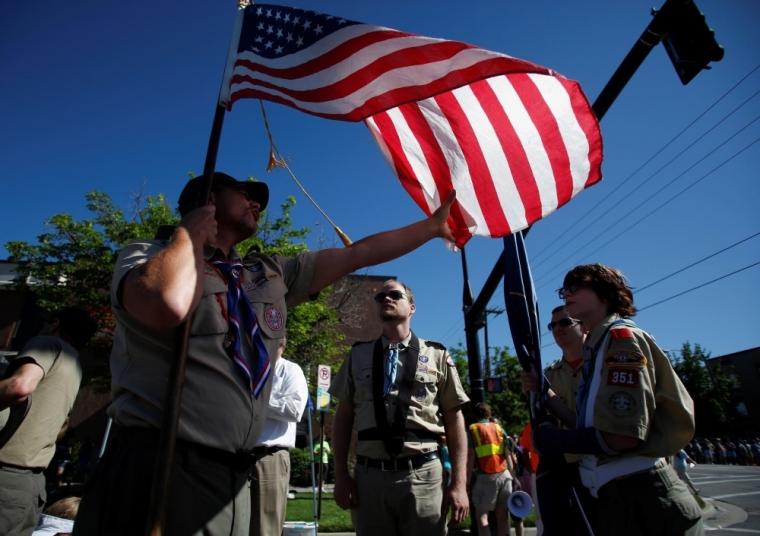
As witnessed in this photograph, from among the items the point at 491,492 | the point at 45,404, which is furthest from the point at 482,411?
the point at 45,404

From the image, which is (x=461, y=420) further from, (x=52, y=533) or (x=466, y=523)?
(x=466, y=523)

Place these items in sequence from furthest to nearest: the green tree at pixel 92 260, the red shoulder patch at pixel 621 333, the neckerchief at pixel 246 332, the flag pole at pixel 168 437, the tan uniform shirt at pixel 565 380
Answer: the green tree at pixel 92 260 < the tan uniform shirt at pixel 565 380 < the red shoulder patch at pixel 621 333 < the neckerchief at pixel 246 332 < the flag pole at pixel 168 437

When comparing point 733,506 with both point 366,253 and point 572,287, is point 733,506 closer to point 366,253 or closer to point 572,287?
point 572,287

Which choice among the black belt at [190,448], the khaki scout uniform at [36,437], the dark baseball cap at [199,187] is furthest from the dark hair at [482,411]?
the black belt at [190,448]

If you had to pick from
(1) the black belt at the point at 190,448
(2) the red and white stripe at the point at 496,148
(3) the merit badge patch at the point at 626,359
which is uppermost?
(2) the red and white stripe at the point at 496,148

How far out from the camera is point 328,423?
2773 cm

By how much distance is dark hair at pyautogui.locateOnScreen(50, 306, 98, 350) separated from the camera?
11.5 ft

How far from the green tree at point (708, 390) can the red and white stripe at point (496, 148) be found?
52790 millimetres

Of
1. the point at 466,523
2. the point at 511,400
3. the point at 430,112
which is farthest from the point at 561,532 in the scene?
the point at 511,400

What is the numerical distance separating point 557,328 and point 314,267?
2.68 m

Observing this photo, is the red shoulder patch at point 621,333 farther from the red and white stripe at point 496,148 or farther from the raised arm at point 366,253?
the raised arm at point 366,253

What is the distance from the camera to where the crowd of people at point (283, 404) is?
1627mm

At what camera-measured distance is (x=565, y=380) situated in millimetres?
4086

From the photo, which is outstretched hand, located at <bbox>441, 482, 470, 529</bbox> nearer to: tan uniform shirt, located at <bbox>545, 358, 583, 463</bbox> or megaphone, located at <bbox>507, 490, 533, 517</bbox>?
tan uniform shirt, located at <bbox>545, 358, 583, 463</bbox>
